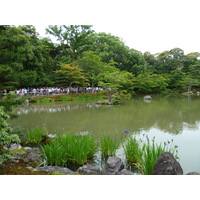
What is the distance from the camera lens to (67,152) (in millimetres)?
4266

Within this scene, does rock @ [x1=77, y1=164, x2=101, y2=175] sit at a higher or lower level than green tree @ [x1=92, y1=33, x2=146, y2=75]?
lower

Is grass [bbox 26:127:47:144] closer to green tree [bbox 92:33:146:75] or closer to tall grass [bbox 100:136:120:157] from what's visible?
tall grass [bbox 100:136:120:157]

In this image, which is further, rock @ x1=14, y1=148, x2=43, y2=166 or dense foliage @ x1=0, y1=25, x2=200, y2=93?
dense foliage @ x1=0, y1=25, x2=200, y2=93

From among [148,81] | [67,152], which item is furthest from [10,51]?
[148,81]

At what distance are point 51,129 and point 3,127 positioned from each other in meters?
4.75

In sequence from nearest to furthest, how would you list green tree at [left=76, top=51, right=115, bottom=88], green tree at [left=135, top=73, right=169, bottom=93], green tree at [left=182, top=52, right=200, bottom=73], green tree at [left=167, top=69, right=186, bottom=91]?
green tree at [left=76, top=51, right=115, bottom=88] → green tree at [left=135, top=73, right=169, bottom=93] → green tree at [left=167, top=69, right=186, bottom=91] → green tree at [left=182, top=52, right=200, bottom=73]

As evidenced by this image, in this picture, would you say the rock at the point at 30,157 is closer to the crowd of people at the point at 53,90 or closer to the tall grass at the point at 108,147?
the tall grass at the point at 108,147

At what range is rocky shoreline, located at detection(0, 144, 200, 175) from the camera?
10.3ft

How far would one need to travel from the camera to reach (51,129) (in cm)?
782

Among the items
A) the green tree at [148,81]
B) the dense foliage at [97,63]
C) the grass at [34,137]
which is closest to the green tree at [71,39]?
the dense foliage at [97,63]

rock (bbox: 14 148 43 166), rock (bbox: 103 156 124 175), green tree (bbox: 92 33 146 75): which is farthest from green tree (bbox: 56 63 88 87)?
rock (bbox: 103 156 124 175)

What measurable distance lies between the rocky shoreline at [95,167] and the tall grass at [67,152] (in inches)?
10.3

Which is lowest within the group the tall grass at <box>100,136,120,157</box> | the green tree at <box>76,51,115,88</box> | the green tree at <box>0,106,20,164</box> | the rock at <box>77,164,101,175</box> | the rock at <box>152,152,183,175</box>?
the rock at <box>77,164,101,175</box>

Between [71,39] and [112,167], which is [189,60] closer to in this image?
[71,39]
